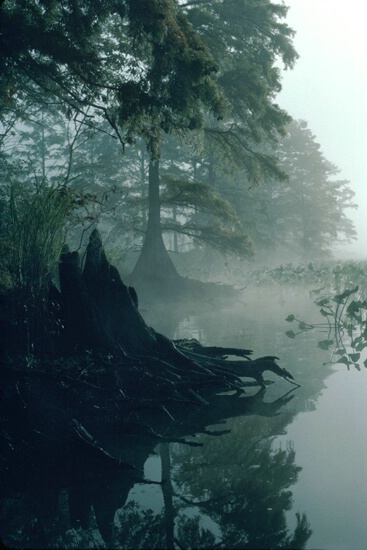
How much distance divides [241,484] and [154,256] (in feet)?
54.3

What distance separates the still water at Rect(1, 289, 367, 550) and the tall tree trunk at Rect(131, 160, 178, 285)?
44.1 feet

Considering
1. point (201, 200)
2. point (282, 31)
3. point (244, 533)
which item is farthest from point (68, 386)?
point (282, 31)

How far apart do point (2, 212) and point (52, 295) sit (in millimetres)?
5101

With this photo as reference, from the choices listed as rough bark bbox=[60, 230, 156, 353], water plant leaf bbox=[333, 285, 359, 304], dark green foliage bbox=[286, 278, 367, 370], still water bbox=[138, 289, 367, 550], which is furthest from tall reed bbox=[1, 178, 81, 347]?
water plant leaf bbox=[333, 285, 359, 304]

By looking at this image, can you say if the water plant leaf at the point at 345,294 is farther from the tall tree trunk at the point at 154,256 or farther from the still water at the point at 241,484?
the tall tree trunk at the point at 154,256

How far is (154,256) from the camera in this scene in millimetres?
20203

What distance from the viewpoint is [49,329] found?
5.73 m

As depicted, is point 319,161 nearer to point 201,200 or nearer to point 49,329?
point 201,200

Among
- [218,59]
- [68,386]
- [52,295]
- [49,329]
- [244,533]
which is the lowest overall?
[244,533]

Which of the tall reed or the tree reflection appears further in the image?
the tall reed

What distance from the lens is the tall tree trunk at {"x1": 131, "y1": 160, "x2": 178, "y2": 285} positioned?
19.7m

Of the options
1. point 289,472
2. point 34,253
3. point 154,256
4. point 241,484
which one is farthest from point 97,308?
point 154,256

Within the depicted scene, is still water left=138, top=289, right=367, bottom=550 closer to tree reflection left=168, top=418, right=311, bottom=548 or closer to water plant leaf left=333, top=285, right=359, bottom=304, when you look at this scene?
tree reflection left=168, top=418, right=311, bottom=548

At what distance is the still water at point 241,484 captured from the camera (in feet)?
10.4
